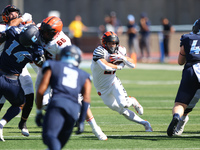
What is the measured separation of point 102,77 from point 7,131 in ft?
6.05

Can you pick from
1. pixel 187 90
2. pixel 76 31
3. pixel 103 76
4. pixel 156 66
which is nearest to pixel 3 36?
pixel 103 76

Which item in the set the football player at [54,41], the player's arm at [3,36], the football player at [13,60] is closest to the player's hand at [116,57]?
the football player at [54,41]

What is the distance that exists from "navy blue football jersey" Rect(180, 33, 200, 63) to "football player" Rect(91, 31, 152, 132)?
88 centimetres

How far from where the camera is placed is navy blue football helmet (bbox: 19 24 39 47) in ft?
22.3

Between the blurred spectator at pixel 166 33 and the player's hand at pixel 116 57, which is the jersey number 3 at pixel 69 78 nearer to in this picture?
the player's hand at pixel 116 57

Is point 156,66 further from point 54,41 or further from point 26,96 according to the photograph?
point 54,41

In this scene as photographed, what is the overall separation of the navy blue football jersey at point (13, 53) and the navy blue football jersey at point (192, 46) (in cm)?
231

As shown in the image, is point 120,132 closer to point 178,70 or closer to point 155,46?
point 178,70

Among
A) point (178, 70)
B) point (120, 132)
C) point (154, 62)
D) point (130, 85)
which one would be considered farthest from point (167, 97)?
point (154, 62)

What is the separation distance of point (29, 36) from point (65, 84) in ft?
5.95

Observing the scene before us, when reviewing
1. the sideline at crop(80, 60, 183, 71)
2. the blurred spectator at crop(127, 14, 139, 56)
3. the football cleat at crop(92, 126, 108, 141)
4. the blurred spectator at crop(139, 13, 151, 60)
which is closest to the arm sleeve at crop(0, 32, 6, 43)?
the football cleat at crop(92, 126, 108, 141)

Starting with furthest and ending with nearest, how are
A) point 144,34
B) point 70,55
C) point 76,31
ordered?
point 76,31 < point 144,34 < point 70,55

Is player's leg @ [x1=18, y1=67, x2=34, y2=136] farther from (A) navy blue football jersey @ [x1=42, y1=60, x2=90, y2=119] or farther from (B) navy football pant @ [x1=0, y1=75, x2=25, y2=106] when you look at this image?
(A) navy blue football jersey @ [x1=42, y1=60, x2=90, y2=119]

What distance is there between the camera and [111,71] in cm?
773
